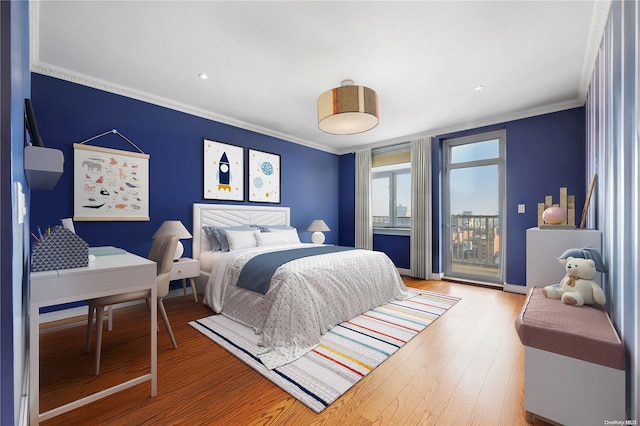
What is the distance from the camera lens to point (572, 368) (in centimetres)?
137

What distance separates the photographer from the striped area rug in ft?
5.79

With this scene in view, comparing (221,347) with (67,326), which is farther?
(67,326)

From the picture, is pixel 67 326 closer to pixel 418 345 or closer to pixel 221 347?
pixel 221 347

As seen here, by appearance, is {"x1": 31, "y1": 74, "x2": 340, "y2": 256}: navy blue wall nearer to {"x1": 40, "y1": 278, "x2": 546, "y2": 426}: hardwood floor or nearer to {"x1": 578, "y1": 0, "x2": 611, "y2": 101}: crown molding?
{"x1": 40, "y1": 278, "x2": 546, "y2": 426}: hardwood floor

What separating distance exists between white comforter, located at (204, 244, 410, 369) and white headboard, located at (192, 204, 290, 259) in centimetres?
49

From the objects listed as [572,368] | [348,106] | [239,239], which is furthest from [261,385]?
[348,106]

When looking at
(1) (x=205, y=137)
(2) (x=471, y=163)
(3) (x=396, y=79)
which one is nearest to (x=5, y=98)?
(3) (x=396, y=79)

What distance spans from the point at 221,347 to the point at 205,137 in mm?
2893

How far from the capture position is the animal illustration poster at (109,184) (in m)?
2.93

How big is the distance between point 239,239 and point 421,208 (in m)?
3.12

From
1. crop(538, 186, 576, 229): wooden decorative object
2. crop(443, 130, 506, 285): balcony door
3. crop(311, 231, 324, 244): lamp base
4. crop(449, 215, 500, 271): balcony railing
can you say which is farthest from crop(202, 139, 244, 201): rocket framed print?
crop(538, 186, 576, 229): wooden decorative object

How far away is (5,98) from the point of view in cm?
81

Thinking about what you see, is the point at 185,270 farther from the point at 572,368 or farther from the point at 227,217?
the point at 572,368

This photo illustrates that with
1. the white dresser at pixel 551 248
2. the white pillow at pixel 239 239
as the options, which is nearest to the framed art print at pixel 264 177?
the white pillow at pixel 239 239
